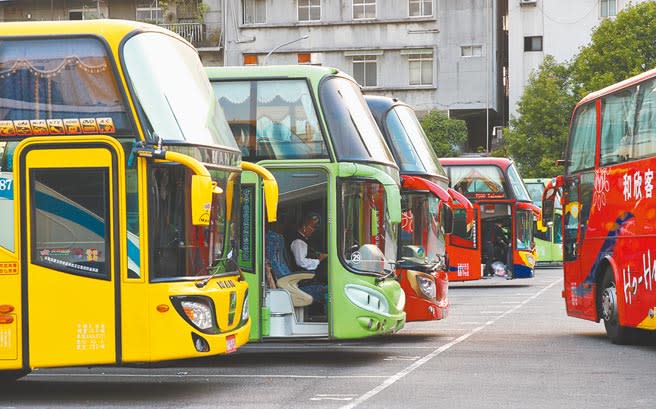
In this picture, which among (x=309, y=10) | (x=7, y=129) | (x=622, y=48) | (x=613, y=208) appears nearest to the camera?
(x=7, y=129)

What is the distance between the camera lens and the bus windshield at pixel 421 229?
20.1m

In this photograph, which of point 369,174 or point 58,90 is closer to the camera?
point 58,90

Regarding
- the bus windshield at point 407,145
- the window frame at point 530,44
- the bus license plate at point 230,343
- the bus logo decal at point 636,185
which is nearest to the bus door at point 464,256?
the bus windshield at point 407,145

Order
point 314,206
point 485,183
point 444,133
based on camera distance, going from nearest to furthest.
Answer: point 314,206
point 485,183
point 444,133

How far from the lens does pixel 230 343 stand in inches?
514

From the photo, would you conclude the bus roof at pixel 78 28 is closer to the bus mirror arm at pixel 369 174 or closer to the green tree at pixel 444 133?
the bus mirror arm at pixel 369 174

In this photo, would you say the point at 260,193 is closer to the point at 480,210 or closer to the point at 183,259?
the point at 183,259

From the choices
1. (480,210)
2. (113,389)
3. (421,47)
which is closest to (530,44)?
(421,47)

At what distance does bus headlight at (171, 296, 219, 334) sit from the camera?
41.2ft

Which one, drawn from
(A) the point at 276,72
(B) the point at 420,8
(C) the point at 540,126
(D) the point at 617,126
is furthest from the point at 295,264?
(B) the point at 420,8

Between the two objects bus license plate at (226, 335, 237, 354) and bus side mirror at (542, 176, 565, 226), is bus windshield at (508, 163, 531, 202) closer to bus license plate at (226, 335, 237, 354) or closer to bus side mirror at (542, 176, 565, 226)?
bus side mirror at (542, 176, 565, 226)

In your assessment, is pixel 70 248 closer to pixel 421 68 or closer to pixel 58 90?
pixel 58 90

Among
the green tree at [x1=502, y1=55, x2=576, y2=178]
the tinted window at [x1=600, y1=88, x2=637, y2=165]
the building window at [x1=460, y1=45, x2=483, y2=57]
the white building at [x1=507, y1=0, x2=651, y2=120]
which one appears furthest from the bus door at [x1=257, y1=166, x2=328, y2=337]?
the white building at [x1=507, y1=0, x2=651, y2=120]

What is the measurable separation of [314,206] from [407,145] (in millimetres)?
4819
